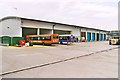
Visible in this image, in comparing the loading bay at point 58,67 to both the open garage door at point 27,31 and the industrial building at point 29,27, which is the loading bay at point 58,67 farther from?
the open garage door at point 27,31

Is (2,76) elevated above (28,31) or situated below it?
below

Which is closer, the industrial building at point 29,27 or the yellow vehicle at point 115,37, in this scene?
the industrial building at point 29,27

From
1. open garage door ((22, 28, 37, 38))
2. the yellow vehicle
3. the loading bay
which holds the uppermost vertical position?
open garage door ((22, 28, 37, 38))

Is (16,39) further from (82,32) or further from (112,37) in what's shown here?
(82,32)

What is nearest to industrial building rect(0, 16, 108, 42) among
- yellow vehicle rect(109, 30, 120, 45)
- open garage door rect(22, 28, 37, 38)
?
open garage door rect(22, 28, 37, 38)

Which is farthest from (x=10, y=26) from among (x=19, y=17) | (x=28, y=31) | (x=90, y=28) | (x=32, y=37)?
(x=90, y=28)

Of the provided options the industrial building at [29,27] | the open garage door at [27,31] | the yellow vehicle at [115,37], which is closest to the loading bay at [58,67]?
the industrial building at [29,27]

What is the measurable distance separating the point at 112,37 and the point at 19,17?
66.5 feet

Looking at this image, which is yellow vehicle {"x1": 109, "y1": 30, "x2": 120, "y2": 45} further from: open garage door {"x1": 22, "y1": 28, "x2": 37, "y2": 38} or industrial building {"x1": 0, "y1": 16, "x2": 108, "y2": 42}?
open garage door {"x1": 22, "y1": 28, "x2": 37, "y2": 38}

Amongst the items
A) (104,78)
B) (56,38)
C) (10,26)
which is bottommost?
(104,78)

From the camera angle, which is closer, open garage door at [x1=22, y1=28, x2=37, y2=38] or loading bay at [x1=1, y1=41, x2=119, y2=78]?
loading bay at [x1=1, y1=41, x2=119, y2=78]

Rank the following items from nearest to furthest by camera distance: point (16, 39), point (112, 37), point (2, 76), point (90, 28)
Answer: point (2, 76), point (16, 39), point (112, 37), point (90, 28)

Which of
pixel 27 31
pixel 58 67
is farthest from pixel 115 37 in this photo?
pixel 58 67

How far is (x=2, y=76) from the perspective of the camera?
615 centimetres
